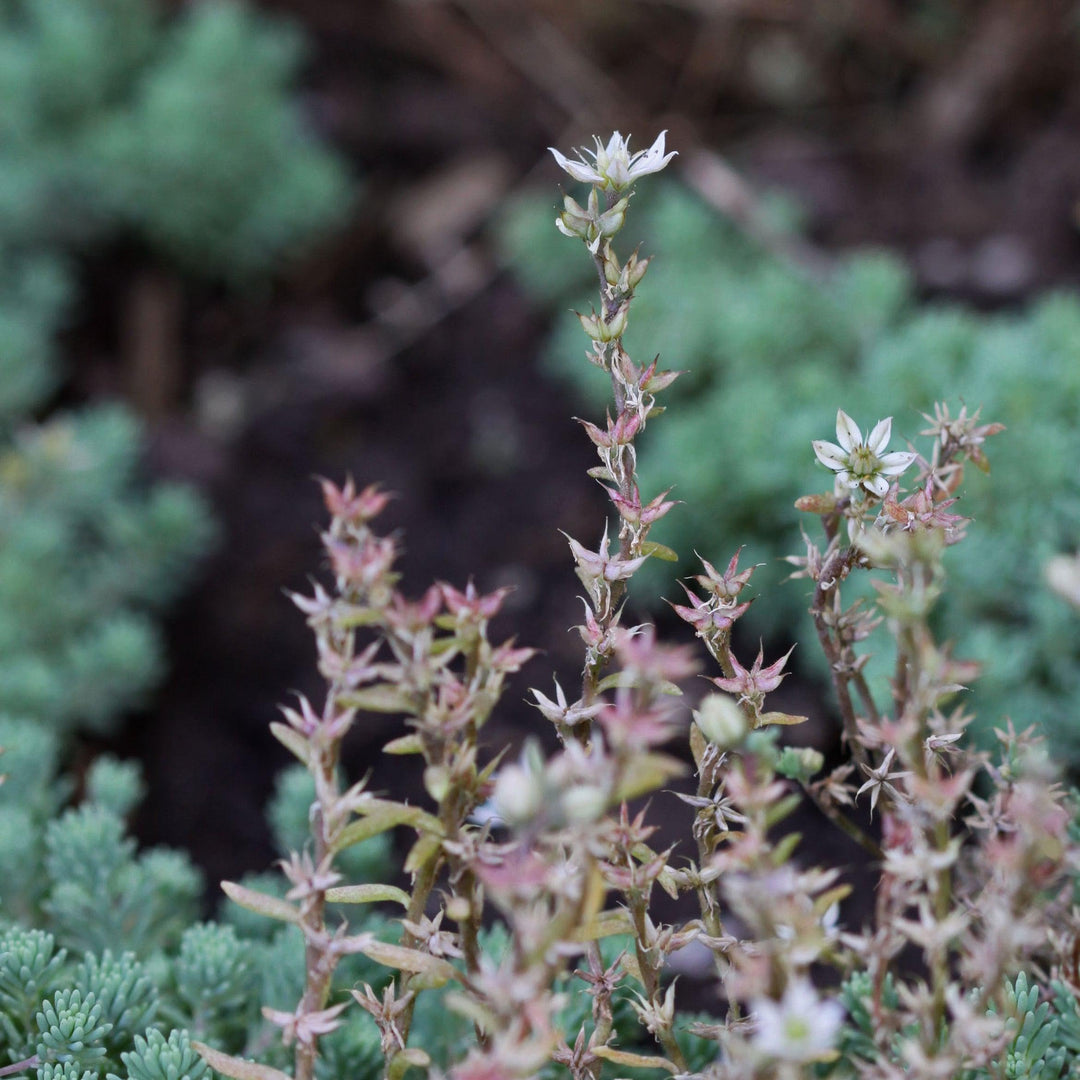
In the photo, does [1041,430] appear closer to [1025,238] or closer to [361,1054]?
[1025,238]

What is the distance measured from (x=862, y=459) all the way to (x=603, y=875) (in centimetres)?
45

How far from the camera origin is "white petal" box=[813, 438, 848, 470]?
1109 mm

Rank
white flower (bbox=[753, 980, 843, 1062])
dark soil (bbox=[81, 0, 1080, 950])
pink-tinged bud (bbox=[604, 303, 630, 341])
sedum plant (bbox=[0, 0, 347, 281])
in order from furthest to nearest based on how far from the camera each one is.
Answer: sedum plant (bbox=[0, 0, 347, 281]), dark soil (bbox=[81, 0, 1080, 950]), pink-tinged bud (bbox=[604, 303, 630, 341]), white flower (bbox=[753, 980, 843, 1062])

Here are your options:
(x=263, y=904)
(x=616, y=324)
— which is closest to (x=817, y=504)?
(x=616, y=324)

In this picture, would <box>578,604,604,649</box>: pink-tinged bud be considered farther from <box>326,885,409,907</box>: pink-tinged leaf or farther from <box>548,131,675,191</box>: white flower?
<box>548,131,675,191</box>: white flower

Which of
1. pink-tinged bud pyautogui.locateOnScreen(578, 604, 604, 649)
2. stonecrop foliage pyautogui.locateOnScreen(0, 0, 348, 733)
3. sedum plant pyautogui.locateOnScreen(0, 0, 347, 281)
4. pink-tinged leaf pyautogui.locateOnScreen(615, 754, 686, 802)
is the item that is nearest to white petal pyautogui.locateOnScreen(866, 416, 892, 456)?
pink-tinged bud pyautogui.locateOnScreen(578, 604, 604, 649)

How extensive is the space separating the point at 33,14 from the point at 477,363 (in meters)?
1.60

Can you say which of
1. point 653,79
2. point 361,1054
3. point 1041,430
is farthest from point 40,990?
point 653,79

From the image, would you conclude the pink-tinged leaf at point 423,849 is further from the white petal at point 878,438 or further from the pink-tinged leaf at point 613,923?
the white petal at point 878,438

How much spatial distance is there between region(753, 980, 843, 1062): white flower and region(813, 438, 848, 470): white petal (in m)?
0.51

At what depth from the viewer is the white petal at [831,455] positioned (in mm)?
1109

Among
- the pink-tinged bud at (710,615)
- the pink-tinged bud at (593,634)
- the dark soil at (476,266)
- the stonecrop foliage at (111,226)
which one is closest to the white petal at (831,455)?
the pink-tinged bud at (710,615)

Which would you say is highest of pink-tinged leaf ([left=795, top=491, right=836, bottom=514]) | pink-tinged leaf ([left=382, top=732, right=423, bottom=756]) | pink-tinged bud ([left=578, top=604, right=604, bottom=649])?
pink-tinged leaf ([left=795, top=491, right=836, bottom=514])

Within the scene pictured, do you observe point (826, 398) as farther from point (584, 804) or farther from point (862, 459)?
point (584, 804)
